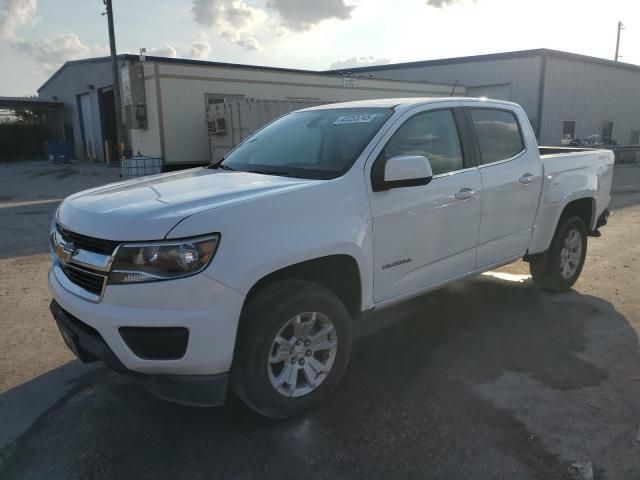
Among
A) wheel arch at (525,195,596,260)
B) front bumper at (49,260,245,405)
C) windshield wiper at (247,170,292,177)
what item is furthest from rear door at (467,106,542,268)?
front bumper at (49,260,245,405)

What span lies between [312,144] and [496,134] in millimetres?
1734

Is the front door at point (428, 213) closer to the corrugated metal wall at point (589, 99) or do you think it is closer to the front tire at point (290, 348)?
the front tire at point (290, 348)

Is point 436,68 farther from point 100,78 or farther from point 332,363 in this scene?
point 332,363

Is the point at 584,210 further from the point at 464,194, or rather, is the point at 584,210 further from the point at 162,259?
the point at 162,259

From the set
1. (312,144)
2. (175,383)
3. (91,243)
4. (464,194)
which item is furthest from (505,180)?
(91,243)

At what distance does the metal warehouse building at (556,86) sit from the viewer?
78.5 feet

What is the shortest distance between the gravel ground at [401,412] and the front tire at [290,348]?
19cm

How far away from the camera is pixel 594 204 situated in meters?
5.41

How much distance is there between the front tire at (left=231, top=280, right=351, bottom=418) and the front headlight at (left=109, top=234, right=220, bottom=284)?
415mm

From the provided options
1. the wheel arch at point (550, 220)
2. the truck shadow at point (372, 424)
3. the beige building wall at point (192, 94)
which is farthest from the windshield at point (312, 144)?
the beige building wall at point (192, 94)

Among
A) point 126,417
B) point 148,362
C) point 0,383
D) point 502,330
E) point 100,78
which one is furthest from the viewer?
point 100,78

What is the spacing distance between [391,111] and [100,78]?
27.7 meters

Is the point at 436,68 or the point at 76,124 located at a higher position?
the point at 436,68

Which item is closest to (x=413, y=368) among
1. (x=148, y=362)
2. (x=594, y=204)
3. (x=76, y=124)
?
(x=148, y=362)
